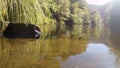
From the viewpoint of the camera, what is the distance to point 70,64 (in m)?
6.99

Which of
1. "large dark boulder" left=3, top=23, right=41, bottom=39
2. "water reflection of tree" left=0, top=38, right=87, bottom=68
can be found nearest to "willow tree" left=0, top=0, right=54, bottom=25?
"large dark boulder" left=3, top=23, right=41, bottom=39

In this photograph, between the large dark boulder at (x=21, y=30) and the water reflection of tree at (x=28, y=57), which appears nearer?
the water reflection of tree at (x=28, y=57)

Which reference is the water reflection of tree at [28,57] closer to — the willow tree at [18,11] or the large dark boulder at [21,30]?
the large dark boulder at [21,30]

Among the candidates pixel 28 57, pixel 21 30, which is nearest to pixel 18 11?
pixel 21 30

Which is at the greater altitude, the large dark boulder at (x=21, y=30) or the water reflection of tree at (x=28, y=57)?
the large dark boulder at (x=21, y=30)

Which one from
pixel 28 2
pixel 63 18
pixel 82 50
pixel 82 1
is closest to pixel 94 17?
pixel 82 1

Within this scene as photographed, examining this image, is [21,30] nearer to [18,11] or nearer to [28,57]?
[18,11]

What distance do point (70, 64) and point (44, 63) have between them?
70cm

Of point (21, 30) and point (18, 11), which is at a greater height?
point (18, 11)

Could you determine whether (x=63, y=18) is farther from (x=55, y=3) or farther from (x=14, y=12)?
(x=14, y=12)

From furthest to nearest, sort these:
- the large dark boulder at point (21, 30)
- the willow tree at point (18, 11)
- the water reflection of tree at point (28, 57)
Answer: the willow tree at point (18, 11) → the large dark boulder at point (21, 30) → the water reflection of tree at point (28, 57)

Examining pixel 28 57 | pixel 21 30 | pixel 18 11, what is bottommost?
pixel 28 57

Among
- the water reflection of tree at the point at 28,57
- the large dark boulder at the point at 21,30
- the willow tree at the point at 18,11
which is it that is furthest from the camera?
the willow tree at the point at 18,11

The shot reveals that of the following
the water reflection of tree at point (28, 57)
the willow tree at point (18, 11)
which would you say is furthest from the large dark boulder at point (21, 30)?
the water reflection of tree at point (28, 57)
